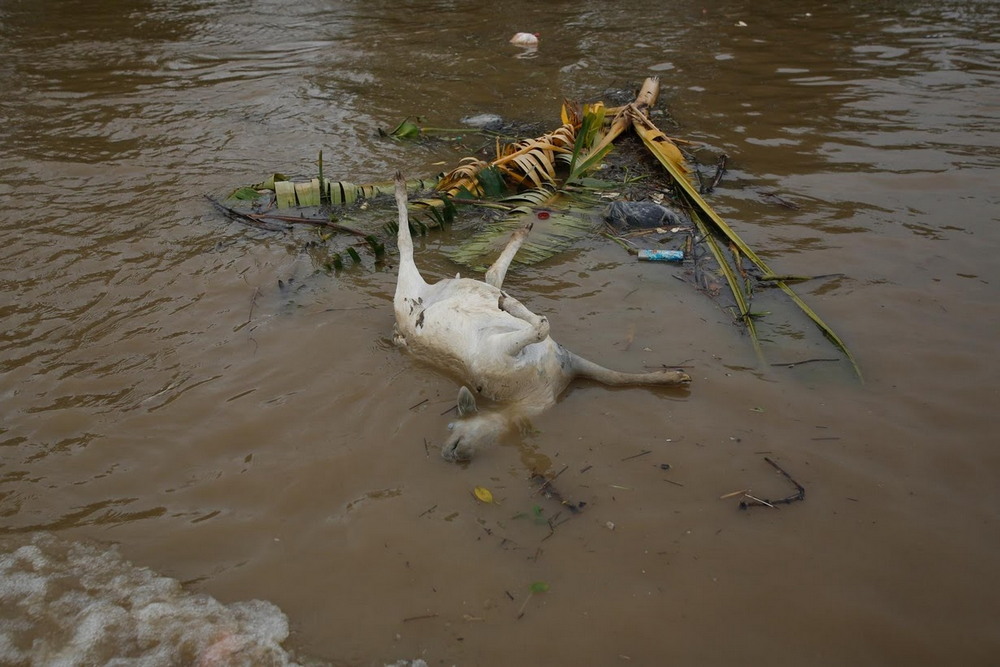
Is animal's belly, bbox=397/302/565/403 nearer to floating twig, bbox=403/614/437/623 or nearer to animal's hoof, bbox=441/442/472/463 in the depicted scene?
animal's hoof, bbox=441/442/472/463

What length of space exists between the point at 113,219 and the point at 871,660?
5.54 metres

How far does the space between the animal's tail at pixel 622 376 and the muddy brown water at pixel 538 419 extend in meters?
0.10

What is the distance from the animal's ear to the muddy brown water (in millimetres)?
268

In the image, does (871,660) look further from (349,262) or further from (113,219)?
(113,219)

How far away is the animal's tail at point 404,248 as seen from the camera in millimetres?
4082

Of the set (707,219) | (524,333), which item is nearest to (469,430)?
(524,333)

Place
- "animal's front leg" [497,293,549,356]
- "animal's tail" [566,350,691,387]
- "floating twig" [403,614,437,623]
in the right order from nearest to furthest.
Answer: "floating twig" [403,614,437,623] → "animal's front leg" [497,293,549,356] → "animal's tail" [566,350,691,387]

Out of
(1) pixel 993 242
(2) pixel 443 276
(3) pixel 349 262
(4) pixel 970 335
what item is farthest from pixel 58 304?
(1) pixel 993 242

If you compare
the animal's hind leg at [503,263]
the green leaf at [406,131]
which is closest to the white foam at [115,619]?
the animal's hind leg at [503,263]

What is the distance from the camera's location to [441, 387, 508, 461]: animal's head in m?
3.20

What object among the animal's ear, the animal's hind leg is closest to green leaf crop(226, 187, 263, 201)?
the animal's hind leg

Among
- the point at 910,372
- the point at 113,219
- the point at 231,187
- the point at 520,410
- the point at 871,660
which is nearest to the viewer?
the point at 871,660

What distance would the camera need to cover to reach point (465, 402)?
11.1 ft

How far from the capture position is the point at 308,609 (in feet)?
8.79
